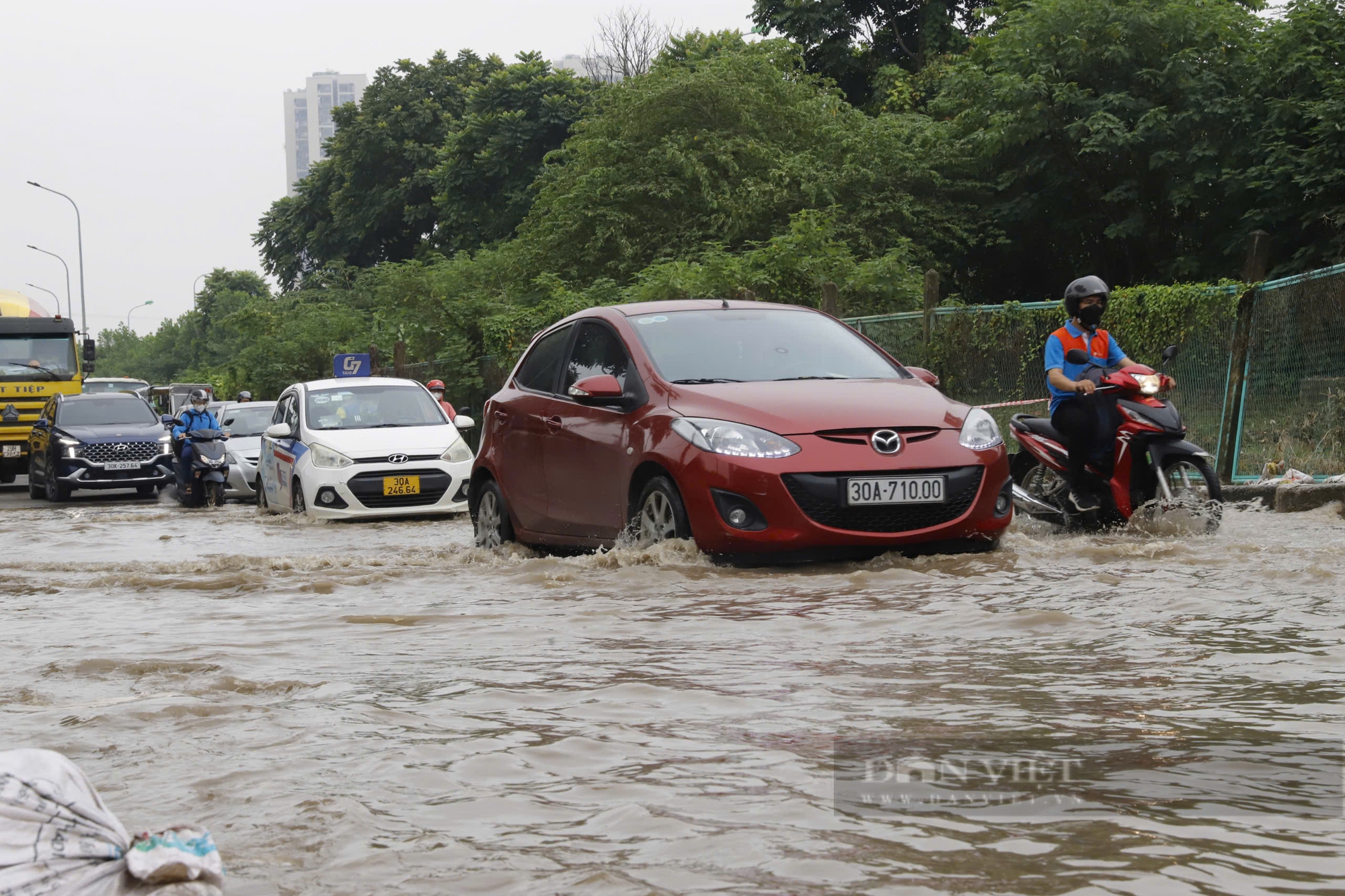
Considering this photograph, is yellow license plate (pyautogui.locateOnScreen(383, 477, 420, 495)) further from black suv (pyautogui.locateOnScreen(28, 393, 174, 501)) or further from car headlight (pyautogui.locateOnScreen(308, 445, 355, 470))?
black suv (pyautogui.locateOnScreen(28, 393, 174, 501))

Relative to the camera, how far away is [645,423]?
778 centimetres

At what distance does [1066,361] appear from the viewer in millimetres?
9227

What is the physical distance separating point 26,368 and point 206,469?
9945 mm

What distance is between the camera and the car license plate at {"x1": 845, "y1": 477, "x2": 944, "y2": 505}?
716 centimetres

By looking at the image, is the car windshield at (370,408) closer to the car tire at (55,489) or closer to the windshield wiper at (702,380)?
the car tire at (55,489)

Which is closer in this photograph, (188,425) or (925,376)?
(925,376)

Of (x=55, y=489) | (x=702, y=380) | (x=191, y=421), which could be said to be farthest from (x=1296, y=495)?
(x=55, y=489)

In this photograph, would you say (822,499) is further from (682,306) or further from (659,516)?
(682,306)

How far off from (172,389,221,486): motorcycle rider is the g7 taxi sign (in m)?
8.84

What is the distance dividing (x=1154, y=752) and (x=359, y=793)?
1.78 metres

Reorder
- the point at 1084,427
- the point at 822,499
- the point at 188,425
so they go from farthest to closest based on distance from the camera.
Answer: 1. the point at 188,425
2. the point at 1084,427
3. the point at 822,499

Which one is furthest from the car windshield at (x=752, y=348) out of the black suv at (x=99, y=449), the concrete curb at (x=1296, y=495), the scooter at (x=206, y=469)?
the black suv at (x=99, y=449)

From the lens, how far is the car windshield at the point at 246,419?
2295 cm

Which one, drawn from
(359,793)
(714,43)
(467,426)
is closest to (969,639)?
(359,793)
